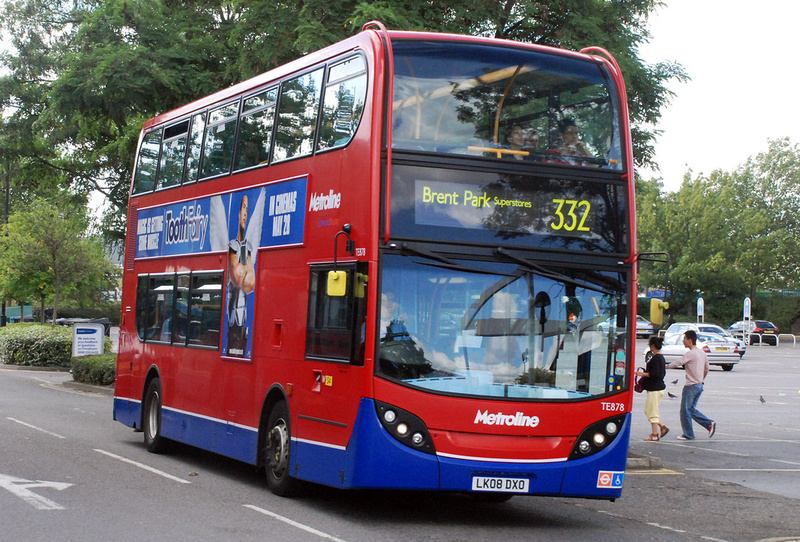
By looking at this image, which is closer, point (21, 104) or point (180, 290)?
point (180, 290)

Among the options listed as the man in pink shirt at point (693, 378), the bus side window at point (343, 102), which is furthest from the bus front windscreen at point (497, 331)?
the man in pink shirt at point (693, 378)

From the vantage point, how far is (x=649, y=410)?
18.8 m

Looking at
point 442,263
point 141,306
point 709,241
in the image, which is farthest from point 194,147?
point 709,241

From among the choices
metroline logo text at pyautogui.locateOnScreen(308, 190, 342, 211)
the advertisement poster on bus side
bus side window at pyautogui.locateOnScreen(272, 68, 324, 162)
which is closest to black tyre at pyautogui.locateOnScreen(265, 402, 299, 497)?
the advertisement poster on bus side

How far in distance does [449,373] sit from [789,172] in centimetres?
8783

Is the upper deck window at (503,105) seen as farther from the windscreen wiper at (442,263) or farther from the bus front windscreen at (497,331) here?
the bus front windscreen at (497,331)

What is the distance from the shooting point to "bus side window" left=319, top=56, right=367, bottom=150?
10414mm

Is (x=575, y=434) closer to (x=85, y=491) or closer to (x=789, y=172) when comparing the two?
(x=85, y=491)

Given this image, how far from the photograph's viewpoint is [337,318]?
10367 millimetres

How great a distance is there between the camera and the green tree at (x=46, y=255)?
4081 centimetres

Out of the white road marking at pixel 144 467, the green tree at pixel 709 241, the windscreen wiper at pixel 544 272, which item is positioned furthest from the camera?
the green tree at pixel 709 241

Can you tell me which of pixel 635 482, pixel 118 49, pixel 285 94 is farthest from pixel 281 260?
pixel 118 49

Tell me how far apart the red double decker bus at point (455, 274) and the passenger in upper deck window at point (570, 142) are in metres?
0.02

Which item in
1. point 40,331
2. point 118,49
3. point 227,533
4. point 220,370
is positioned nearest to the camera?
point 227,533
